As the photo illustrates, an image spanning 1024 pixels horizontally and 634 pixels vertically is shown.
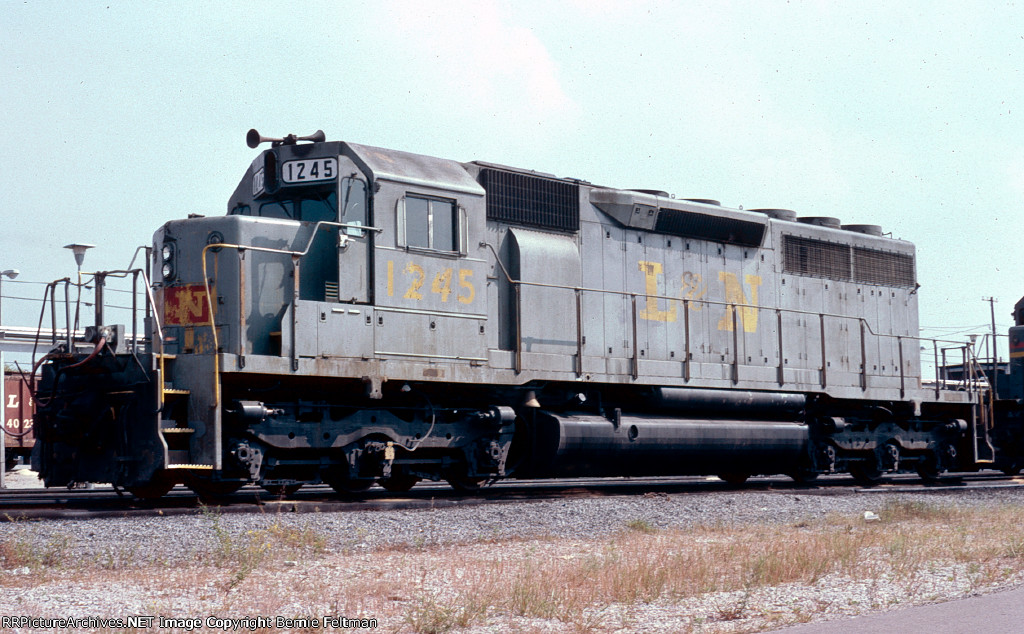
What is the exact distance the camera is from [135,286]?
10.0m

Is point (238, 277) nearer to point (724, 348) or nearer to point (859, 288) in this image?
point (724, 348)

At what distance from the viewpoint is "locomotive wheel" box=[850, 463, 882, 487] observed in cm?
1662

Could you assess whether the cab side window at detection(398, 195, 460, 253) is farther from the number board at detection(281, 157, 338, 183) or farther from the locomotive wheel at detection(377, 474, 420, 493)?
the locomotive wheel at detection(377, 474, 420, 493)

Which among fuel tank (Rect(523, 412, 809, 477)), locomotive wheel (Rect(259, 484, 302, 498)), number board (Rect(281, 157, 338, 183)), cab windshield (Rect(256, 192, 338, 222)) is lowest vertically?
locomotive wheel (Rect(259, 484, 302, 498))

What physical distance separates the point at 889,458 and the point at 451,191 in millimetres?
8802

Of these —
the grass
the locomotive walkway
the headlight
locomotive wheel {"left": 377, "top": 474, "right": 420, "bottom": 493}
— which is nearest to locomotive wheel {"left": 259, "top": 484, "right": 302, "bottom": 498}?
locomotive wheel {"left": 377, "top": 474, "right": 420, "bottom": 493}

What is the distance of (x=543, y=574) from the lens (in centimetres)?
711

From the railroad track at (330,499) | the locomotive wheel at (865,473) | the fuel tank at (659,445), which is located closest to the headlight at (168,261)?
the railroad track at (330,499)

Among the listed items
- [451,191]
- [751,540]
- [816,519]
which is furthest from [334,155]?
[816,519]

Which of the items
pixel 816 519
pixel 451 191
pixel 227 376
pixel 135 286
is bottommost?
pixel 816 519

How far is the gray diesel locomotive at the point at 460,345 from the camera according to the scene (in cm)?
1017

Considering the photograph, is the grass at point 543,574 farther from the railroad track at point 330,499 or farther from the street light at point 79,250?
the street light at point 79,250

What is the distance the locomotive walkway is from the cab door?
6.43 m

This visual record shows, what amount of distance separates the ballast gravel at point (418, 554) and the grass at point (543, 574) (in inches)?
1.2
